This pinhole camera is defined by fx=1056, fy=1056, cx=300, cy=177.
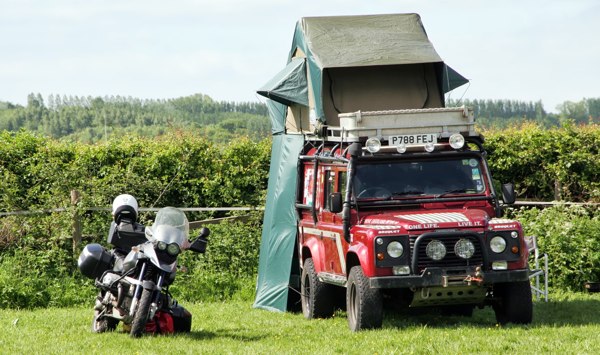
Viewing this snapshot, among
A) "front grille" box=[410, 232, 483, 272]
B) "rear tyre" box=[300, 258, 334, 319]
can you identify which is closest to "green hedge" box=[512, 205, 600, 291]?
"rear tyre" box=[300, 258, 334, 319]

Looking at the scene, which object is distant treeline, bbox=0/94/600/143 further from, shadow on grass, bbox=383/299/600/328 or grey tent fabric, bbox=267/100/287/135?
shadow on grass, bbox=383/299/600/328

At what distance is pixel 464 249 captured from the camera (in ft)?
38.7

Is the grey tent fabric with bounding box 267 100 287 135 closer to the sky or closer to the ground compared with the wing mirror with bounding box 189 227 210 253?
closer to the sky

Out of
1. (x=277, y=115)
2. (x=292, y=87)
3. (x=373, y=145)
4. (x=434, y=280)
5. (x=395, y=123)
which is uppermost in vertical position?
(x=292, y=87)

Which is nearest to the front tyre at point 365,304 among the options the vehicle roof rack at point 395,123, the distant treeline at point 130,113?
the vehicle roof rack at point 395,123

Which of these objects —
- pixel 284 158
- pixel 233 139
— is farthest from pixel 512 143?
pixel 284 158

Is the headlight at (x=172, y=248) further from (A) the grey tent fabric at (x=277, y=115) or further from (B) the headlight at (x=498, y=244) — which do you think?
(A) the grey tent fabric at (x=277, y=115)

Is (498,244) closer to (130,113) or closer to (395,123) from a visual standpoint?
(395,123)

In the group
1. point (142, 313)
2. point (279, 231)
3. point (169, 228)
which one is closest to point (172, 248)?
point (169, 228)

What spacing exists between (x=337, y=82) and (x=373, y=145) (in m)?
2.57

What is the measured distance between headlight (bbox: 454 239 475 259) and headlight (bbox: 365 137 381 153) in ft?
5.33

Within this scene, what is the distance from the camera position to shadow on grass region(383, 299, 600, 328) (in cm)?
1252

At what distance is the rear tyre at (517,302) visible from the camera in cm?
1206

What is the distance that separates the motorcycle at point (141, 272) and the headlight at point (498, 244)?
322 centimetres
